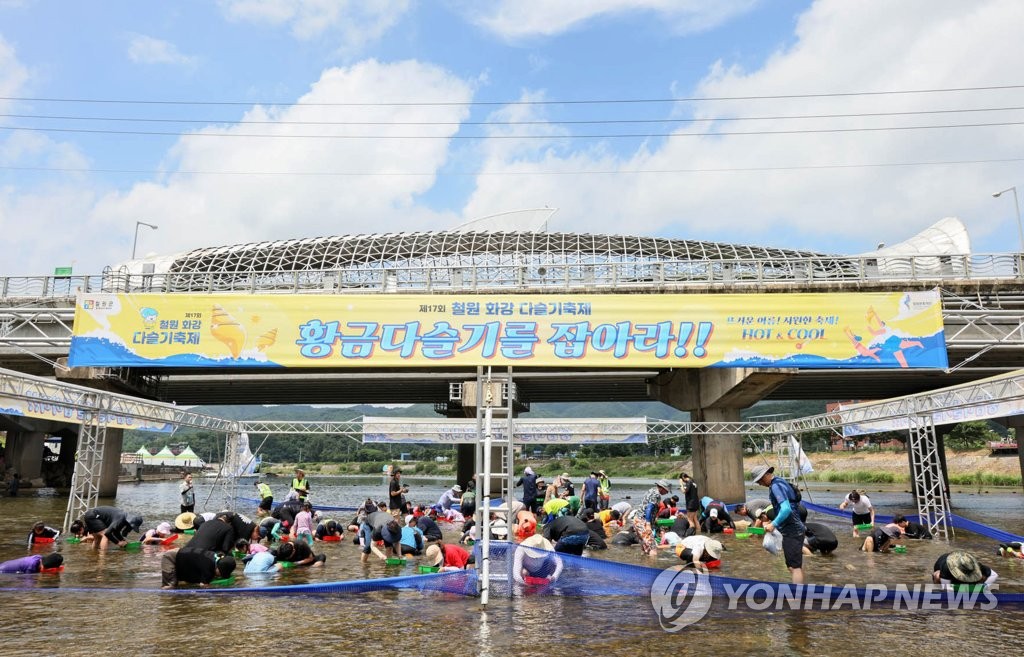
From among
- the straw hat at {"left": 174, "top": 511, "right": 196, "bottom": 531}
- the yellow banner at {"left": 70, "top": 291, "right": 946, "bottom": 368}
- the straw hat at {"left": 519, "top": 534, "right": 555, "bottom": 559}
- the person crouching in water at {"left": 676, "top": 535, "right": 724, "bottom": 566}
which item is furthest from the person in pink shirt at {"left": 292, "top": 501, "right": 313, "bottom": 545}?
the person crouching in water at {"left": 676, "top": 535, "right": 724, "bottom": 566}

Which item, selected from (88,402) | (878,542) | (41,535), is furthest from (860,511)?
(88,402)

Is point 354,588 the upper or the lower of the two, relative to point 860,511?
lower

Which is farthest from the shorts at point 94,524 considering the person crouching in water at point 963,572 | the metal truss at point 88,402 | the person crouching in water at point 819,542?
the person crouching in water at point 963,572

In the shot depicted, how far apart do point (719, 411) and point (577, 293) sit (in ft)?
34.7

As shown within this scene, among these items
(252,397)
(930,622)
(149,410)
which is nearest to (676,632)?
(930,622)

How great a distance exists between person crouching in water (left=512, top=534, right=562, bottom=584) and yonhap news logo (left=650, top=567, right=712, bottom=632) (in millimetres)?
1648

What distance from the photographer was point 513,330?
17266 mm

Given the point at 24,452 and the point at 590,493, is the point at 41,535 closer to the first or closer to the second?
the point at 590,493

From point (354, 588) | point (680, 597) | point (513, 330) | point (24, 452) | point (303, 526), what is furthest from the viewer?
point (24, 452)

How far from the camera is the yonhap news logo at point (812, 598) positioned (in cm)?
908

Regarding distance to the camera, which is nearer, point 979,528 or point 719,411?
point 979,528

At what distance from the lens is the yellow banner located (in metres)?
17.3

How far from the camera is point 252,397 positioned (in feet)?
164

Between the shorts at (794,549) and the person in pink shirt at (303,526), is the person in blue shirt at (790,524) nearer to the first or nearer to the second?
the shorts at (794,549)
